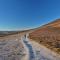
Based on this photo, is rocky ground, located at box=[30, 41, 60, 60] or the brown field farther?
the brown field

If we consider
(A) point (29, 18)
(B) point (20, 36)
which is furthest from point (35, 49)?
(A) point (29, 18)

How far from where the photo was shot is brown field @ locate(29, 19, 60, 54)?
4232 millimetres

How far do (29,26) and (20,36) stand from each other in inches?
18.3

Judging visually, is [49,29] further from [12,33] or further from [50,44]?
[12,33]

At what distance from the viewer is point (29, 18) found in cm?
434

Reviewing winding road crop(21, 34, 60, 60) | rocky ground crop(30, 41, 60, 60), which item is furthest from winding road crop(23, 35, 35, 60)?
rocky ground crop(30, 41, 60, 60)

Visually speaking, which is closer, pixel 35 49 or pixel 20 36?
pixel 35 49

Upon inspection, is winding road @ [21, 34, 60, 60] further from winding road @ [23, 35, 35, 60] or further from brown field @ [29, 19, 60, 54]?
brown field @ [29, 19, 60, 54]

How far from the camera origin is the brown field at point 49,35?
13.9 feet

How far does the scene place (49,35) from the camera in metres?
4.38

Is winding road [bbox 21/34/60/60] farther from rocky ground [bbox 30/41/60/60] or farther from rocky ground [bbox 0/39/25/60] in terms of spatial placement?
rocky ground [bbox 0/39/25/60]

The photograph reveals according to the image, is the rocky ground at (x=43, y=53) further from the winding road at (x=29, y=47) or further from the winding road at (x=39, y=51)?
the winding road at (x=29, y=47)

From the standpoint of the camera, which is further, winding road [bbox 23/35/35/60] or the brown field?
the brown field

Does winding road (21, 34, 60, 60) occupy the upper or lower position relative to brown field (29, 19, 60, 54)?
lower
